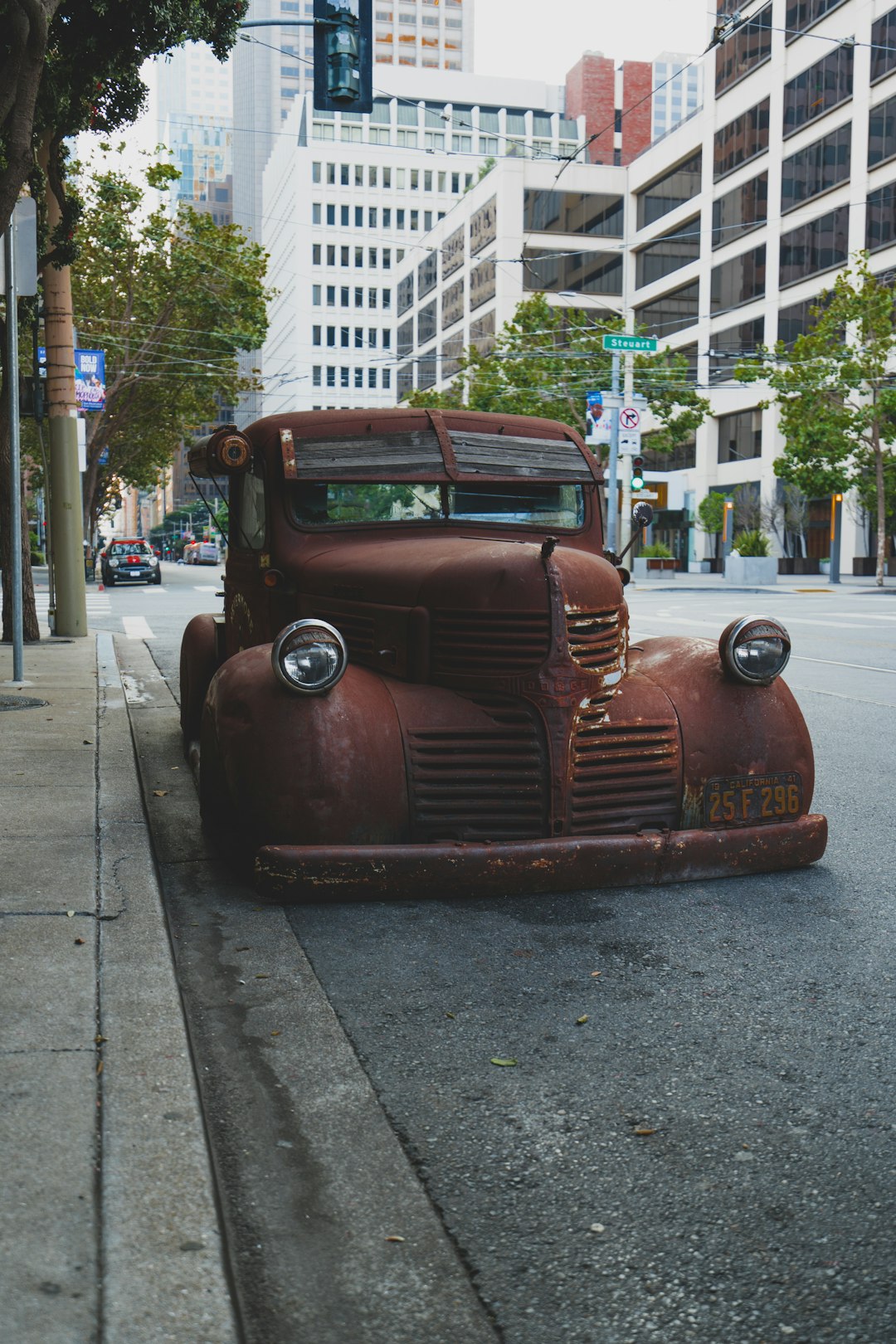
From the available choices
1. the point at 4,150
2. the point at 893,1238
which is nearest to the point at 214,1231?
the point at 893,1238

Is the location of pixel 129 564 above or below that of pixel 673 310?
below

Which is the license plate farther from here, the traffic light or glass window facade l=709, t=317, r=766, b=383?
glass window facade l=709, t=317, r=766, b=383

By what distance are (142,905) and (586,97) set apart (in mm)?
100972

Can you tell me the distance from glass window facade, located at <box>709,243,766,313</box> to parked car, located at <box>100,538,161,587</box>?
29183mm

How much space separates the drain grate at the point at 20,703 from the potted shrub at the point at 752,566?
113 feet

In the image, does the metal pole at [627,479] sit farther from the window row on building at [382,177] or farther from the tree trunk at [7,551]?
the window row on building at [382,177]

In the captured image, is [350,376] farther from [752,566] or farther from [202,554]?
[752,566]

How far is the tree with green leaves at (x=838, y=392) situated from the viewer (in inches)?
1483

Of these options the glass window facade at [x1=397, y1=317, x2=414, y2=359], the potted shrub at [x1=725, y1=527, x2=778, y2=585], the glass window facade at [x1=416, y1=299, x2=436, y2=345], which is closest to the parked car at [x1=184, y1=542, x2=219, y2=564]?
the glass window facade at [x1=416, y1=299, x2=436, y2=345]

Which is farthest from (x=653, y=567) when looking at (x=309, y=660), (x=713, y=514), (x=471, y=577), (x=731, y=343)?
(x=309, y=660)

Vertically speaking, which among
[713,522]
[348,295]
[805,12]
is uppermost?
[348,295]

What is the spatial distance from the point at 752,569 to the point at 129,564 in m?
19.6

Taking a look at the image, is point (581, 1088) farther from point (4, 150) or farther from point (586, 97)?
point (586, 97)

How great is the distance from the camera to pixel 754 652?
5.16 meters
